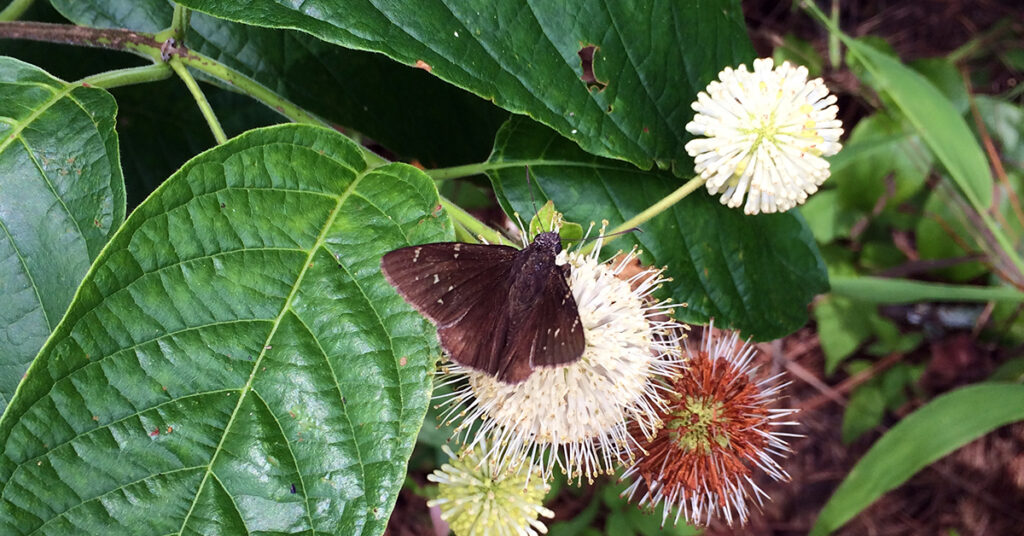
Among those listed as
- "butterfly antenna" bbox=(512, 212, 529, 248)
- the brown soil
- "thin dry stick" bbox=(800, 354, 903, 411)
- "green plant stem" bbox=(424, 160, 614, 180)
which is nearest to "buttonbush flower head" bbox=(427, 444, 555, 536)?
"butterfly antenna" bbox=(512, 212, 529, 248)

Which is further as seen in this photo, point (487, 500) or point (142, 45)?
point (487, 500)

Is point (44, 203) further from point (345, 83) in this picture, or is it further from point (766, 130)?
point (766, 130)

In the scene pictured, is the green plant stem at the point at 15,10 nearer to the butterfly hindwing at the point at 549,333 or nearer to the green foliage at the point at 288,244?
the green foliage at the point at 288,244

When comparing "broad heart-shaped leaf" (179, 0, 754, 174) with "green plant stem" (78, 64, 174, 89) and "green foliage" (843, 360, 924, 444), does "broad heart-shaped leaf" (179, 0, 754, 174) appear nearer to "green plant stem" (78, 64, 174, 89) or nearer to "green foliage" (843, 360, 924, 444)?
"green plant stem" (78, 64, 174, 89)

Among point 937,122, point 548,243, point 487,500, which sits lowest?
point 487,500

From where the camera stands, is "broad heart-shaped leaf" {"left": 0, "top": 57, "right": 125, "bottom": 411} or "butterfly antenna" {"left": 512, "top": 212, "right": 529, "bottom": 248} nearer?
"broad heart-shaped leaf" {"left": 0, "top": 57, "right": 125, "bottom": 411}

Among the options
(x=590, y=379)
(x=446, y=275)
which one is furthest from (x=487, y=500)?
(x=446, y=275)

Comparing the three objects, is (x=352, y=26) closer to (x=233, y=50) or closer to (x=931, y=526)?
(x=233, y=50)
